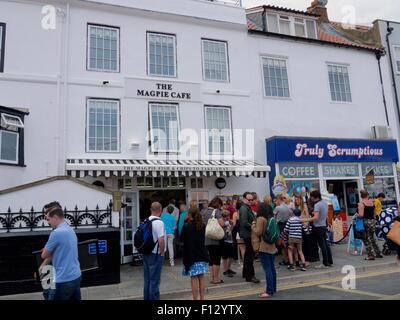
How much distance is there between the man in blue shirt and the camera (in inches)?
180

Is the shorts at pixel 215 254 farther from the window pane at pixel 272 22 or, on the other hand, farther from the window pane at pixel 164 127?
the window pane at pixel 272 22

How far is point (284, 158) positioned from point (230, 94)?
322 centimetres

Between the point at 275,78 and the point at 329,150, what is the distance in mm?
3703

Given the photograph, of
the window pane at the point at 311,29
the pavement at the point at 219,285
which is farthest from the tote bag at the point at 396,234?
the window pane at the point at 311,29

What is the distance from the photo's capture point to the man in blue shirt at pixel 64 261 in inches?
180

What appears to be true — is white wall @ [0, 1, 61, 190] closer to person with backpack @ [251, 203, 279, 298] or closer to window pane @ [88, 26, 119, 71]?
window pane @ [88, 26, 119, 71]

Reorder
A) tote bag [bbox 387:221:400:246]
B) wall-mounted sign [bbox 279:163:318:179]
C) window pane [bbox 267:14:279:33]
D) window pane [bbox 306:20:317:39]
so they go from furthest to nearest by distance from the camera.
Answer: window pane [bbox 306:20:317:39], window pane [bbox 267:14:279:33], wall-mounted sign [bbox 279:163:318:179], tote bag [bbox 387:221:400:246]

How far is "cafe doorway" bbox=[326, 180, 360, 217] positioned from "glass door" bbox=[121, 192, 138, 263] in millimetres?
8310

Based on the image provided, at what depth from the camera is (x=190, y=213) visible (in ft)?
21.7

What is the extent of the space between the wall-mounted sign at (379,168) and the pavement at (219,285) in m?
5.89

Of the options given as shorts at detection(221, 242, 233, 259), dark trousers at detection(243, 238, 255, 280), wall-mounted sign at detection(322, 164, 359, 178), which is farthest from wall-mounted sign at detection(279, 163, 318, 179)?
dark trousers at detection(243, 238, 255, 280)

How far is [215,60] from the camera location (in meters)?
14.2

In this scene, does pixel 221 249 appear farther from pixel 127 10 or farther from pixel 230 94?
pixel 127 10
